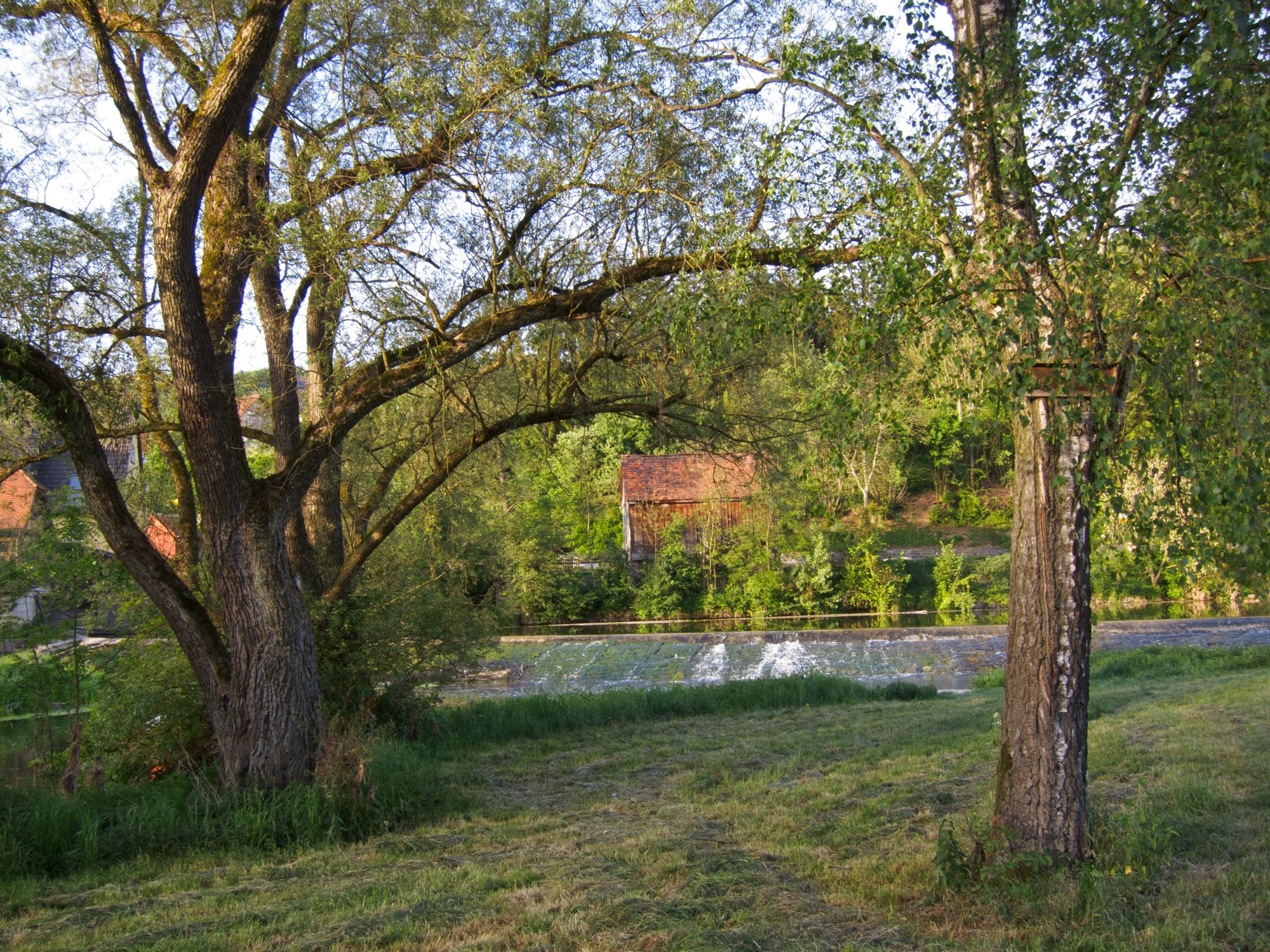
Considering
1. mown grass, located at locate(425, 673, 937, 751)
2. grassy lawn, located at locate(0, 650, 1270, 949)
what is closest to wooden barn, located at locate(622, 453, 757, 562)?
mown grass, located at locate(425, 673, 937, 751)

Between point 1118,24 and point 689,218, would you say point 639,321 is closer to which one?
point 689,218

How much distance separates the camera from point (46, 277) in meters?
8.24

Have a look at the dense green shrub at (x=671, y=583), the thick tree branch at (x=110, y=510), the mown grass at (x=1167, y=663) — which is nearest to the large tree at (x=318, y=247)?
the thick tree branch at (x=110, y=510)

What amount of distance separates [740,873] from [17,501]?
17.5 meters

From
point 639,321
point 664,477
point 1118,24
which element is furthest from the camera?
point 664,477

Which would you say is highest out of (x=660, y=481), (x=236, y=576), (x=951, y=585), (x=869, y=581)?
(x=660, y=481)

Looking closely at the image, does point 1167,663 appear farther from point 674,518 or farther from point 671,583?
point 674,518

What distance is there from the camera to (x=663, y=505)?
107 ft

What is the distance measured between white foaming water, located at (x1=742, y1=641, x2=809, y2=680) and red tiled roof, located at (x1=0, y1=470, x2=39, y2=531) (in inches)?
496

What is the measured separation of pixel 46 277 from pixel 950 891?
8.69m

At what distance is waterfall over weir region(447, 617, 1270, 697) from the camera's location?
61.5 ft

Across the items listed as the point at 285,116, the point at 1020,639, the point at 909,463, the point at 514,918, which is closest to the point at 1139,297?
the point at 1020,639

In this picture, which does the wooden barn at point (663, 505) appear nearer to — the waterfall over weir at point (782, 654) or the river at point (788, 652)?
the river at point (788, 652)

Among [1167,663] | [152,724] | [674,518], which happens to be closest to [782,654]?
[1167,663]
